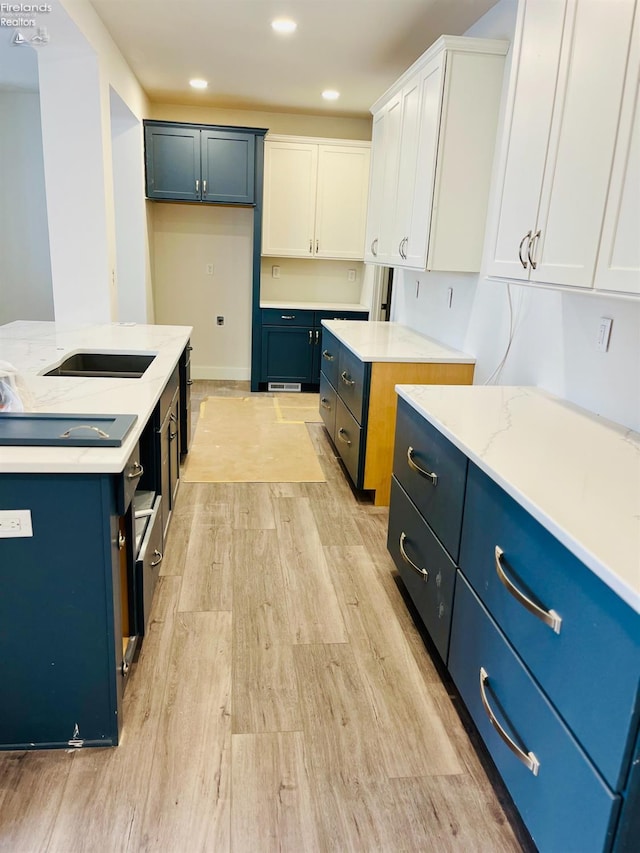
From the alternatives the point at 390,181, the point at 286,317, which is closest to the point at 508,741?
the point at 390,181

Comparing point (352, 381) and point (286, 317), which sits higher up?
point (286, 317)

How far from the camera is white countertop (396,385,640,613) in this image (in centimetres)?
112

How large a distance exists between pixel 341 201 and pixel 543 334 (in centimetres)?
373

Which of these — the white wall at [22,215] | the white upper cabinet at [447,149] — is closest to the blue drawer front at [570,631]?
A: the white upper cabinet at [447,149]

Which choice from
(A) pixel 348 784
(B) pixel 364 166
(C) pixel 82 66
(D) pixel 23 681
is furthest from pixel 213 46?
(A) pixel 348 784

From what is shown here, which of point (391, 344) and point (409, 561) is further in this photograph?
point (391, 344)

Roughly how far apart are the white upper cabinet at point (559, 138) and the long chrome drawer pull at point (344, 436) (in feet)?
5.03

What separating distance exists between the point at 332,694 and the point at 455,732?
1.28ft

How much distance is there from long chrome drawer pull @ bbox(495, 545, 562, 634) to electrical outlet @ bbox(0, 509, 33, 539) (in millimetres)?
1152

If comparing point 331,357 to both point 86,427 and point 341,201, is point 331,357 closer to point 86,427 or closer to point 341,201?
point 341,201

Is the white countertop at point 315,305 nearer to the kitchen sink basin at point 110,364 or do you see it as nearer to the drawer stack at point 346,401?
the drawer stack at point 346,401

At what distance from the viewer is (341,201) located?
224 inches

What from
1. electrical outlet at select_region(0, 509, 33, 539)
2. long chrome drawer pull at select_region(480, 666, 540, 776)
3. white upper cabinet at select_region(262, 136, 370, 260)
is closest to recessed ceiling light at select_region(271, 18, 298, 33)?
white upper cabinet at select_region(262, 136, 370, 260)

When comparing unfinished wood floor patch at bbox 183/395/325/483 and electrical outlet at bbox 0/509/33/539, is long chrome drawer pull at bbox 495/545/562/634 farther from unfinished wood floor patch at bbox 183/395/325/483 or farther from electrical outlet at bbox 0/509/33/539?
unfinished wood floor patch at bbox 183/395/325/483
